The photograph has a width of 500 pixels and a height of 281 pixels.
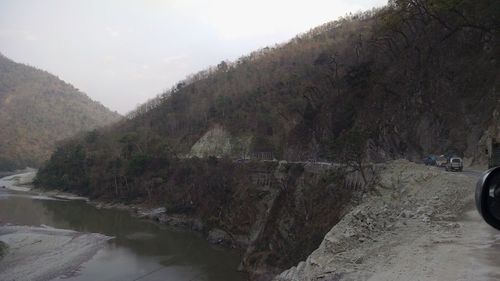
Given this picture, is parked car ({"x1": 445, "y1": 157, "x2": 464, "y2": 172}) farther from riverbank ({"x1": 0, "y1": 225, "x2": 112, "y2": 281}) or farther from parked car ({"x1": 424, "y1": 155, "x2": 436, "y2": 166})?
riverbank ({"x1": 0, "y1": 225, "x2": 112, "y2": 281})

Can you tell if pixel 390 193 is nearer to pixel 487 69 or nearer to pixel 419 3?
pixel 487 69

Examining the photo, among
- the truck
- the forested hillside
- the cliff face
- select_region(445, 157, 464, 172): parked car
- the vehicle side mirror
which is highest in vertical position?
the forested hillside

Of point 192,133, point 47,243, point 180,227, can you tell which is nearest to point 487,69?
point 180,227

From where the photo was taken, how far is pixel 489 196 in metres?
4.18

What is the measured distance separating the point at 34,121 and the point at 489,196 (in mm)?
172784

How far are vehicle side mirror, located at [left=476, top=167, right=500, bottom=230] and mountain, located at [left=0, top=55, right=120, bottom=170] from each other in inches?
5391

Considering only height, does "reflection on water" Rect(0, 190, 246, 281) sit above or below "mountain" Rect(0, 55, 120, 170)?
below

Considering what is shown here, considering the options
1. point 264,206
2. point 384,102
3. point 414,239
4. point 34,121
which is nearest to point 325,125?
point 384,102

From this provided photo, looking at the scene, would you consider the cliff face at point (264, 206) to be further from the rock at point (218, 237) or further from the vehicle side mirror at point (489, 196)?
the vehicle side mirror at point (489, 196)

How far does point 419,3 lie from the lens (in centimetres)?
3797

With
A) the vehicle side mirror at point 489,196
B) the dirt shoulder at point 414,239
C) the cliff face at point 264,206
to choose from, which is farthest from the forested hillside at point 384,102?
the vehicle side mirror at point 489,196

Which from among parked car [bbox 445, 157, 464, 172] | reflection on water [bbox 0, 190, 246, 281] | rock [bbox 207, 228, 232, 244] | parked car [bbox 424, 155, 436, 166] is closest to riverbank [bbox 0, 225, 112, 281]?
reflection on water [bbox 0, 190, 246, 281]

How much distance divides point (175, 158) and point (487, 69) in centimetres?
4439

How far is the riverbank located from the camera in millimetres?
30500
